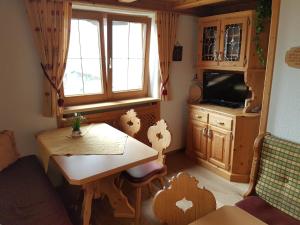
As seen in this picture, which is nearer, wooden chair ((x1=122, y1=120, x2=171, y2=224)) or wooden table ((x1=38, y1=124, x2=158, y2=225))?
wooden table ((x1=38, y1=124, x2=158, y2=225))

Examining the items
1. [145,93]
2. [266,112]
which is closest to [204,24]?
[145,93]

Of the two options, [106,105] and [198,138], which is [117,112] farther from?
[198,138]

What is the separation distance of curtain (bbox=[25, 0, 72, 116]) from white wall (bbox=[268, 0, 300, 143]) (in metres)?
1.96

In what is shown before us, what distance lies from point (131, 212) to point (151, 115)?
1473 mm

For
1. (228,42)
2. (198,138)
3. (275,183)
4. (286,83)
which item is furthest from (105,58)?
(275,183)

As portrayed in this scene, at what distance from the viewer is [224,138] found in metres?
3.06

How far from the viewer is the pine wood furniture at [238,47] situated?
9.27 feet

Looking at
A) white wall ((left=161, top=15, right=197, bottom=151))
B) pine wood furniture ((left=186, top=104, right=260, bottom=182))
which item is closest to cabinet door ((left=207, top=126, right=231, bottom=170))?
pine wood furniture ((left=186, top=104, right=260, bottom=182))

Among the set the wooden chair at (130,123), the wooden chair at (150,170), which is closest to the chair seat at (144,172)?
the wooden chair at (150,170)

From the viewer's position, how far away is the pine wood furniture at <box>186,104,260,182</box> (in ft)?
9.52

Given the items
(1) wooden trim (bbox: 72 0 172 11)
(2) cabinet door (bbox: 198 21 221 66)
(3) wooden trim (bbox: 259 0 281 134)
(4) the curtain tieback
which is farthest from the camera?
(4) the curtain tieback

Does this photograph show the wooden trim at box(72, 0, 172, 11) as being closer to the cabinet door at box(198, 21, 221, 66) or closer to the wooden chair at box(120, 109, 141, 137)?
the cabinet door at box(198, 21, 221, 66)

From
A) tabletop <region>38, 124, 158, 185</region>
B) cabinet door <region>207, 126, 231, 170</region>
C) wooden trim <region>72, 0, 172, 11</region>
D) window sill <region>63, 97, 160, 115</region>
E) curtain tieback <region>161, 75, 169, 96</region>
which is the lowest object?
cabinet door <region>207, 126, 231, 170</region>

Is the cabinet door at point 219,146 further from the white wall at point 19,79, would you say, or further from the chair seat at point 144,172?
the white wall at point 19,79
